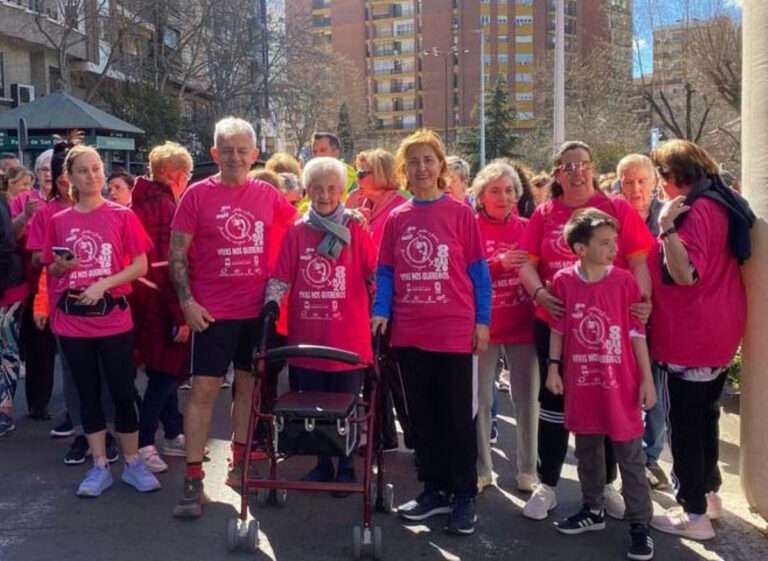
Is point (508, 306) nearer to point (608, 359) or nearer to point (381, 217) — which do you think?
point (608, 359)

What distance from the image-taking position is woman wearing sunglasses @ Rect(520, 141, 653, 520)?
470cm

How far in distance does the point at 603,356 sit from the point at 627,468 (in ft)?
1.92

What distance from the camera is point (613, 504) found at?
4.95 meters

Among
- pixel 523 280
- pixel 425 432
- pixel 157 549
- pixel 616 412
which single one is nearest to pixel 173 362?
pixel 157 549

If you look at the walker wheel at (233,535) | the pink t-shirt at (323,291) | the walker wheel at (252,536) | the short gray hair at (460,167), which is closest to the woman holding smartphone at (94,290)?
the pink t-shirt at (323,291)

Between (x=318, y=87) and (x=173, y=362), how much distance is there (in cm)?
3736

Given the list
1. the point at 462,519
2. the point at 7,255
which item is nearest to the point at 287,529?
the point at 462,519

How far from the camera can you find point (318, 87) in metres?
41.8

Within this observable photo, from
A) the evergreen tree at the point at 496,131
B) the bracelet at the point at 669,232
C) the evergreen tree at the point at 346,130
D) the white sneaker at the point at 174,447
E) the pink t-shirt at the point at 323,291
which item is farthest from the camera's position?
the evergreen tree at the point at 346,130

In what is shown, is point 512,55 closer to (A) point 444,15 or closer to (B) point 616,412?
(A) point 444,15

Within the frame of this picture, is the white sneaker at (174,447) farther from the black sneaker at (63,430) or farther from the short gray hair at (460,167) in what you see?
the short gray hair at (460,167)

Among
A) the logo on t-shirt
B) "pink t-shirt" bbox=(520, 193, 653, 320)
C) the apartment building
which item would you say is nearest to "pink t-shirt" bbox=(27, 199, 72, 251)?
the logo on t-shirt

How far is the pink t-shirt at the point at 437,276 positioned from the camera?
462 cm

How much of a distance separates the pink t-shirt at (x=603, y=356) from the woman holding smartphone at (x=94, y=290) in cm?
261
